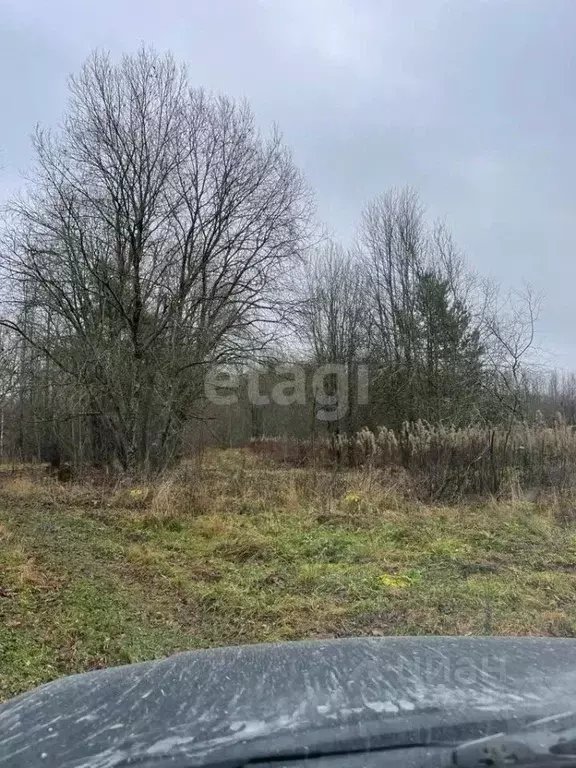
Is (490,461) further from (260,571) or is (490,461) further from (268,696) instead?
(268,696)

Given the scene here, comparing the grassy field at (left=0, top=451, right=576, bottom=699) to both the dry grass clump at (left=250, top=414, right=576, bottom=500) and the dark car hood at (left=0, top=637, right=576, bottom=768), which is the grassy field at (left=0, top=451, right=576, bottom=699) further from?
the dark car hood at (left=0, top=637, right=576, bottom=768)

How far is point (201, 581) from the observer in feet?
18.4

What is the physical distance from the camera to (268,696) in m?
1.74

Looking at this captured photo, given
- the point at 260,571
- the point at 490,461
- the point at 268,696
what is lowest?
the point at 260,571

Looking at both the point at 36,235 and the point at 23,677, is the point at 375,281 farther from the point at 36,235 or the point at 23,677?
the point at 23,677

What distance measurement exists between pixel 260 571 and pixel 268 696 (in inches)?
168

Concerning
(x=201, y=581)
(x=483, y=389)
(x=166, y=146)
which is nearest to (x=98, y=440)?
(x=166, y=146)

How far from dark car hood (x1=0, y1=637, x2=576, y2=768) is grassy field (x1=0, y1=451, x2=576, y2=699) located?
1817mm

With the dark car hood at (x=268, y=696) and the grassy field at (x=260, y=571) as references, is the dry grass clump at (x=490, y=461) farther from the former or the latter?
the dark car hood at (x=268, y=696)

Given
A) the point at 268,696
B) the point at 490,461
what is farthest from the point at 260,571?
the point at 490,461

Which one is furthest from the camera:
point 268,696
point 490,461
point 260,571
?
point 490,461

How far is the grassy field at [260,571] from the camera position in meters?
4.31

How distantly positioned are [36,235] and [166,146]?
396 cm

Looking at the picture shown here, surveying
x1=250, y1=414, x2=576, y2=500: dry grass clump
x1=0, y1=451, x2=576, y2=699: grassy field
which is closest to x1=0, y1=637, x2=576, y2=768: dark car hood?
x1=0, y1=451, x2=576, y2=699: grassy field
